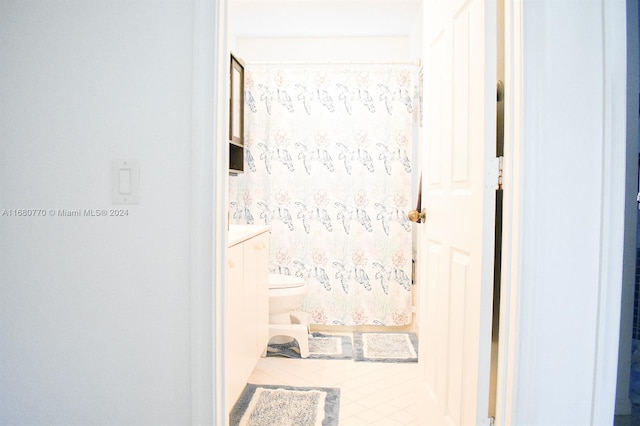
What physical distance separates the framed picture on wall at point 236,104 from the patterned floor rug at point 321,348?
4.34ft

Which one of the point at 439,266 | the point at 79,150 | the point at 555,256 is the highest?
the point at 79,150

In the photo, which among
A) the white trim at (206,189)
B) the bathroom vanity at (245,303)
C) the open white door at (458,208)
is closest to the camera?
the white trim at (206,189)

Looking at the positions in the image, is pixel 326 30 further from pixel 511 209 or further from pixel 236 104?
pixel 511 209

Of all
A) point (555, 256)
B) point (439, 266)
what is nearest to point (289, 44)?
point (439, 266)

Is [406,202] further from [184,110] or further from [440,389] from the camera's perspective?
[184,110]

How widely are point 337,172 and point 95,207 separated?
218 centimetres

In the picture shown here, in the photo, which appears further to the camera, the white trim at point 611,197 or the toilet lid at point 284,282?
the toilet lid at point 284,282

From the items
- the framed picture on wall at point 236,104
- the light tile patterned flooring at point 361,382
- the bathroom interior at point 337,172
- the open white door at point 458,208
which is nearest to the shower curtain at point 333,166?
the bathroom interior at point 337,172

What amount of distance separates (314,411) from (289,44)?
2659 millimetres

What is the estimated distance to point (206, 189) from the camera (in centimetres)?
104

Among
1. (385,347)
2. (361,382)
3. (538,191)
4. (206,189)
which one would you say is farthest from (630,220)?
(385,347)

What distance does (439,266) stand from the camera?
1.66 metres

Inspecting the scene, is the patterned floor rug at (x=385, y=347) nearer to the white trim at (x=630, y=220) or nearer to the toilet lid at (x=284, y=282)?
the toilet lid at (x=284, y=282)

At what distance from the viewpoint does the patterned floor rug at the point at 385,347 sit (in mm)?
2713
